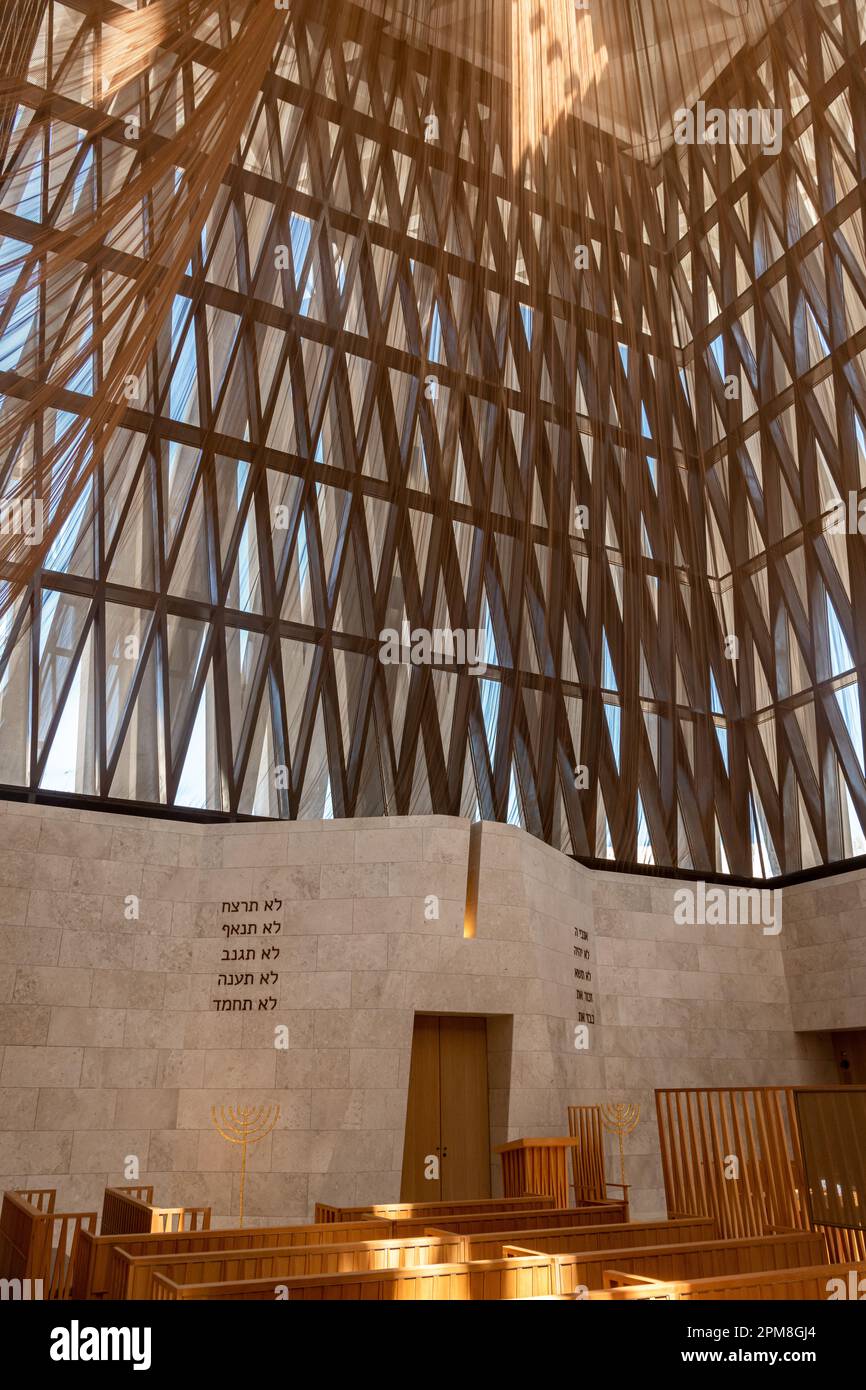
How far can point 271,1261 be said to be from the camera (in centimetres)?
541

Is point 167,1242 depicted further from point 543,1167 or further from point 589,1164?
point 589,1164

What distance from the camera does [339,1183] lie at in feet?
34.8

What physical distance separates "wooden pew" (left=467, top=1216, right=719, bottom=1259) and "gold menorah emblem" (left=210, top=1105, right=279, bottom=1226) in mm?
5061

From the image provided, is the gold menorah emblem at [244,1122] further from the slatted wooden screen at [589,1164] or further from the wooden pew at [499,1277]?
the wooden pew at [499,1277]

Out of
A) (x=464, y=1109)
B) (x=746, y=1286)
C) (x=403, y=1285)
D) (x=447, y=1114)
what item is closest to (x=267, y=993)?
(x=447, y=1114)

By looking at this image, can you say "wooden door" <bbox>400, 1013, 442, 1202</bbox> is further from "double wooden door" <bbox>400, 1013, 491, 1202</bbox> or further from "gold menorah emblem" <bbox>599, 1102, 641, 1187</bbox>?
"gold menorah emblem" <bbox>599, 1102, 641, 1187</bbox>

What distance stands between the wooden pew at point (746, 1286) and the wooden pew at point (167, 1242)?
95.2 inches

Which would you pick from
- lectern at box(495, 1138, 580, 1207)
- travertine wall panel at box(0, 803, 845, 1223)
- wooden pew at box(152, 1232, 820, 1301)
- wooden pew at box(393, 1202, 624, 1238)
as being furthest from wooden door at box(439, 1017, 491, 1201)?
wooden pew at box(152, 1232, 820, 1301)

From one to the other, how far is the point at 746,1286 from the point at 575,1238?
200cm

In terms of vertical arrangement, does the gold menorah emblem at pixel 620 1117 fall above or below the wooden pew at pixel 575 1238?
above

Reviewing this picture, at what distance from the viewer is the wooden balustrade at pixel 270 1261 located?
507 centimetres

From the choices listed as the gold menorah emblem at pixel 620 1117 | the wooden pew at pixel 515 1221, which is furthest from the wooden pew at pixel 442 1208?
the gold menorah emblem at pixel 620 1117
